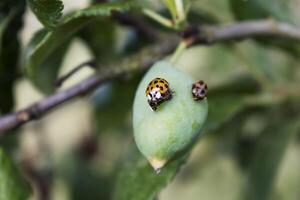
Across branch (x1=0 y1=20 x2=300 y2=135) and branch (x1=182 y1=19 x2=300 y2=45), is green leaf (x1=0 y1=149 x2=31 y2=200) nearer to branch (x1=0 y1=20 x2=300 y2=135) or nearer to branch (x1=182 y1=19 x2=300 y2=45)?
branch (x1=0 y1=20 x2=300 y2=135)

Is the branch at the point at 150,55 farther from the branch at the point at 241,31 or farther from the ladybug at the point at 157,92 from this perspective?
the ladybug at the point at 157,92

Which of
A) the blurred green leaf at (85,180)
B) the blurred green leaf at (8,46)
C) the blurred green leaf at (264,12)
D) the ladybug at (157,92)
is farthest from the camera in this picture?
the blurred green leaf at (85,180)

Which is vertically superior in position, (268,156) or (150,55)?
(150,55)

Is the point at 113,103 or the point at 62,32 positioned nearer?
the point at 62,32

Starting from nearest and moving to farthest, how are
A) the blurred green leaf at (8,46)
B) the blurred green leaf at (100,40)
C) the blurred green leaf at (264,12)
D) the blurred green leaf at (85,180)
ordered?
the blurred green leaf at (8,46) < the blurred green leaf at (264,12) < the blurred green leaf at (100,40) < the blurred green leaf at (85,180)

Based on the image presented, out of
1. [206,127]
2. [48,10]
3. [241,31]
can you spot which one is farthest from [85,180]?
[48,10]

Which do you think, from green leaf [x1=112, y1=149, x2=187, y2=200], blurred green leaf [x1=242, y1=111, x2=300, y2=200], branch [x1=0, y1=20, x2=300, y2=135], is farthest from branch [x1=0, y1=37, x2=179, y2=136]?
blurred green leaf [x1=242, y1=111, x2=300, y2=200]

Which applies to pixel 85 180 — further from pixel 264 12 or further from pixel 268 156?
pixel 264 12

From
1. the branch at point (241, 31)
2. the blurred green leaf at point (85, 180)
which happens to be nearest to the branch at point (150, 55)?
the branch at point (241, 31)
